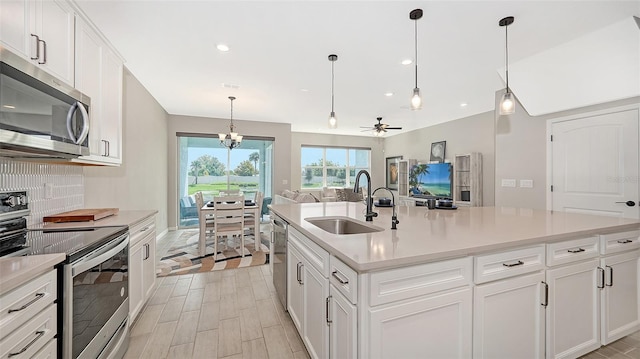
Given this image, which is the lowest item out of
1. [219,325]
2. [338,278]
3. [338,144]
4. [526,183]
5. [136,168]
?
[219,325]

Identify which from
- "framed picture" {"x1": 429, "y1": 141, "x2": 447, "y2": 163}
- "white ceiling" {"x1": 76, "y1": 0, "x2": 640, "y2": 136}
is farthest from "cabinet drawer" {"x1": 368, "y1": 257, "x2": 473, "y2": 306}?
A: "framed picture" {"x1": 429, "y1": 141, "x2": 447, "y2": 163}

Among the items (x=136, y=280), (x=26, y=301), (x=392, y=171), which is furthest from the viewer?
(x=392, y=171)

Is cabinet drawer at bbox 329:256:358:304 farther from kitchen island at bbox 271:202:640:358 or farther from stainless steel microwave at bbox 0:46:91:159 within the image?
stainless steel microwave at bbox 0:46:91:159

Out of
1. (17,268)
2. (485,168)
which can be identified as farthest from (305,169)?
(17,268)

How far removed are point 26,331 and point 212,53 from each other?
2.92 metres

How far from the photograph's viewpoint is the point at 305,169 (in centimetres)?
861

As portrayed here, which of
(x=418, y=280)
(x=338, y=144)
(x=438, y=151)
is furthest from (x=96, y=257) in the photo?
(x=338, y=144)

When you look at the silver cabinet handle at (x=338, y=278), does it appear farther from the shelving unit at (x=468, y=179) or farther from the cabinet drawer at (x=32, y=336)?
the shelving unit at (x=468, y=179)

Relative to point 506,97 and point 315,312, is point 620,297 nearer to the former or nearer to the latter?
point 506,97

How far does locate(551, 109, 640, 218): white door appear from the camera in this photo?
10.0 ft

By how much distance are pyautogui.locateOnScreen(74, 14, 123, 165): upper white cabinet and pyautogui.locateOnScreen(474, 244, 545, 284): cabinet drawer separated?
2814 mm

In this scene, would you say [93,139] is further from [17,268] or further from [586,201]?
[586,201]

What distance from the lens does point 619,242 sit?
185 centimetres

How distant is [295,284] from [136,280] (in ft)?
4.43
